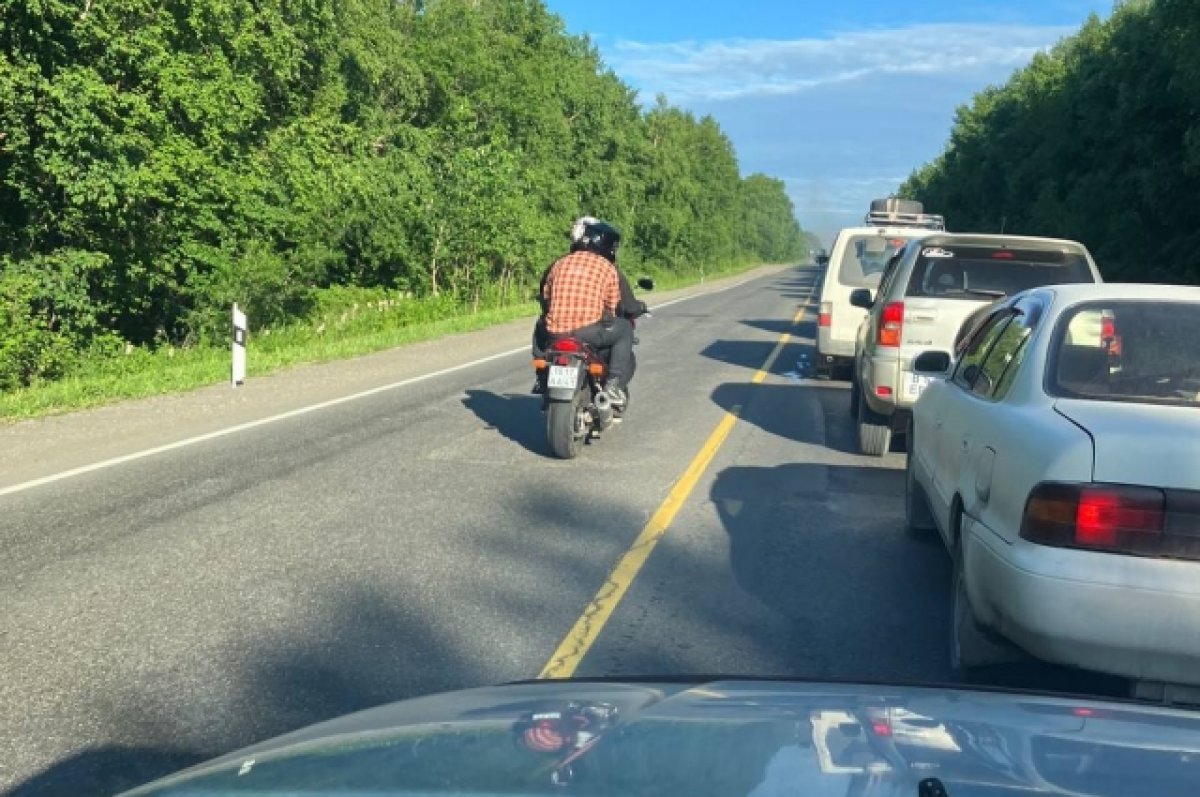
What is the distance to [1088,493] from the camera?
158 inches

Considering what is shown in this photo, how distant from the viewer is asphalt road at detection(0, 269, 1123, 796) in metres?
4.61

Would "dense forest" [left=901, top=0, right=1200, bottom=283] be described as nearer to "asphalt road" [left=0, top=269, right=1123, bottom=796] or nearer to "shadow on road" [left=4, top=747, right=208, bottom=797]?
"asphalt road" [left=0, top=269, right=1123, bottom=796]

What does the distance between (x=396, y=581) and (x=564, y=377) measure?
151 inches

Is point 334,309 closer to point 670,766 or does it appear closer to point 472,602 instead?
point 472,602

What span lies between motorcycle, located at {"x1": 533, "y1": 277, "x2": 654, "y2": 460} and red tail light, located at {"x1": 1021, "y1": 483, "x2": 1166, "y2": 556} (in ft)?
19.9

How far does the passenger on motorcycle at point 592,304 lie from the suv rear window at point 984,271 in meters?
2.59

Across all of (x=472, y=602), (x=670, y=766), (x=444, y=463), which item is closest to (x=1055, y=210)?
(x=444, y=463)

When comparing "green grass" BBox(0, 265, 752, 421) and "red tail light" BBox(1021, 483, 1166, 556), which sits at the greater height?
"red tail light" BBox(1021, 483, 1166, 556)

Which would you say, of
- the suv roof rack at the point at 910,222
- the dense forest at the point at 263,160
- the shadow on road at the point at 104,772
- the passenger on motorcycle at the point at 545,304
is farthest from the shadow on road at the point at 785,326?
the shadow on road at the point at 104,772

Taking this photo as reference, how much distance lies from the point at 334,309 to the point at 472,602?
27823 millimetres

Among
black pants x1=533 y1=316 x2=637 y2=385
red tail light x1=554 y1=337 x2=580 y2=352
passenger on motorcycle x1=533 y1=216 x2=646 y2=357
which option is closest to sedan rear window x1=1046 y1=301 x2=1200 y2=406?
red tail light x1=554 y1=337 x2=580 y2=352

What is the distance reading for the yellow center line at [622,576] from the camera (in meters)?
5.08

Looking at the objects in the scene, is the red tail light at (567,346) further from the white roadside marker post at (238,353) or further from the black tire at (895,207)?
the black tire at (895,207)

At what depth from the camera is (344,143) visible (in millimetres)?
37188
